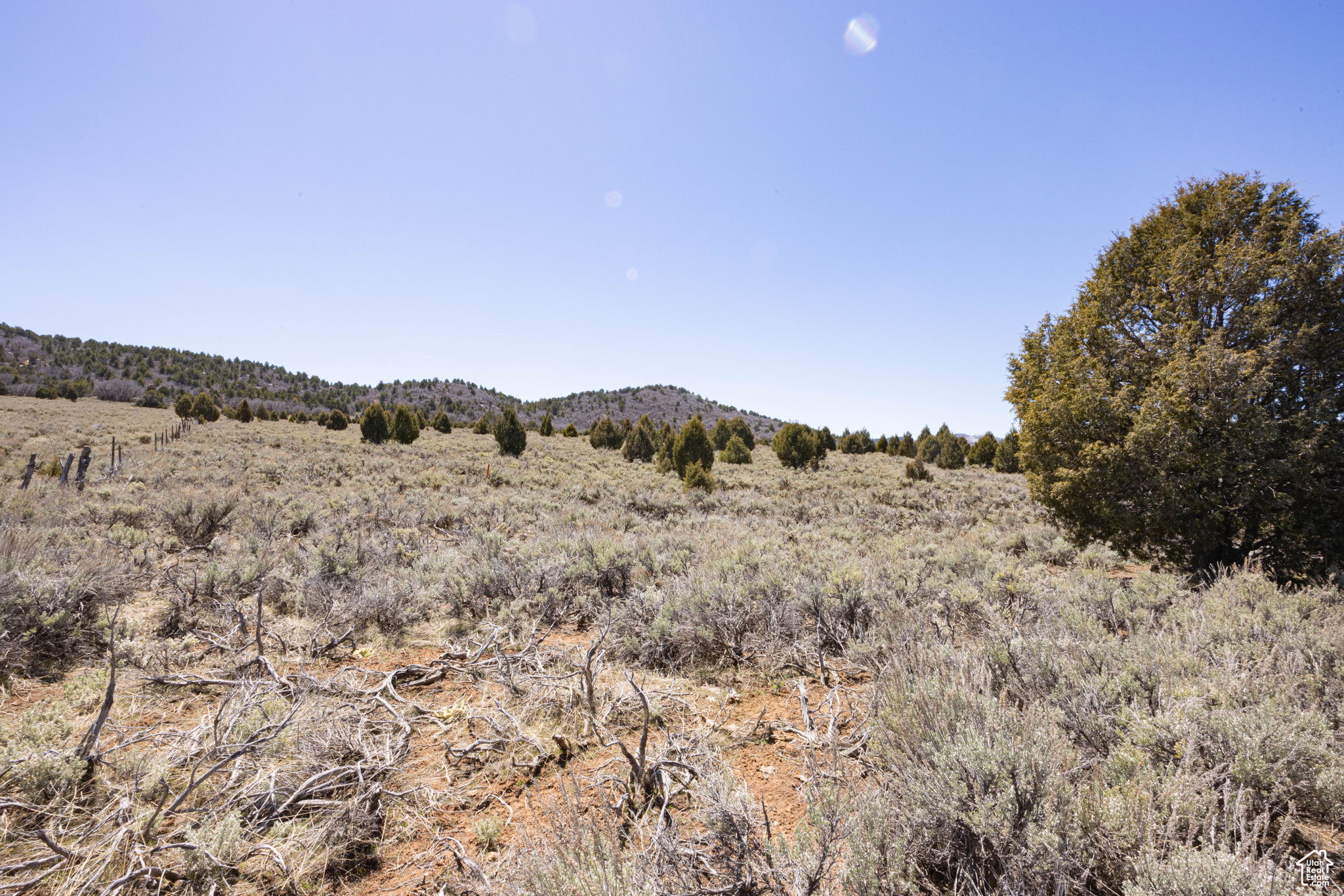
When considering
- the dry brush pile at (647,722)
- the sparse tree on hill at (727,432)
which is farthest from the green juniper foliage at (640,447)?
the dry brush pile at (647,722)

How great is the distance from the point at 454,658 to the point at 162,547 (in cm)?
582

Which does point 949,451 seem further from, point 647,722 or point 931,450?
point 647,722

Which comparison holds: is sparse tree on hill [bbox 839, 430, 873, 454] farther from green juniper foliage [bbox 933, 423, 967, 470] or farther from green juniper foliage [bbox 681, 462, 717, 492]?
green juniper foliage [bbox 681, 462, 717, 492]

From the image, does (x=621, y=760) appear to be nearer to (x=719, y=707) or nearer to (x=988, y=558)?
(x=719, y=707)

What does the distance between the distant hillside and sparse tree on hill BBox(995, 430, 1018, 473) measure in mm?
54464

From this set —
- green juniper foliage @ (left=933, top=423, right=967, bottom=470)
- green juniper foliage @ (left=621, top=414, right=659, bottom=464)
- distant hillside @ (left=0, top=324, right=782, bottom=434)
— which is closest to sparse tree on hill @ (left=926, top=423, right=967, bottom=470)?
green juniper foliage @ (left=933, top=423, right=967, bottom=470)

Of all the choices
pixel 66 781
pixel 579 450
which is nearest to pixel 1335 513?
pixel 66 781

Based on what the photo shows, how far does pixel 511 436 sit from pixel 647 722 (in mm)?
26738

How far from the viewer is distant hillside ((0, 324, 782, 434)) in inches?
2611

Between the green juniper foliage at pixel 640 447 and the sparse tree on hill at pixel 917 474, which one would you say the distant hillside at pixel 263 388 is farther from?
the sparse tree on hill at pixel 917 474

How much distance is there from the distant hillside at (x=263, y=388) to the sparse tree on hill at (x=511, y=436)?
1930 inches

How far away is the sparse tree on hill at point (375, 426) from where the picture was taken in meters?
30.3

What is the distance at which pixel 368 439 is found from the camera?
Answer: 3031cm

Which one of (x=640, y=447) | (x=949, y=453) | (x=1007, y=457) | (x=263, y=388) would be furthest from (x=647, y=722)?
(x=263, y=388)
